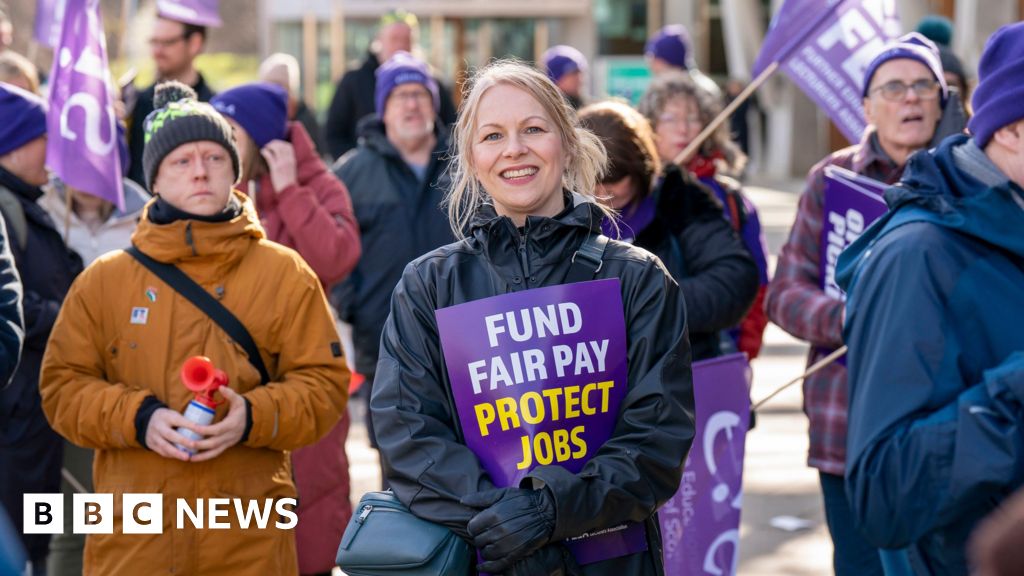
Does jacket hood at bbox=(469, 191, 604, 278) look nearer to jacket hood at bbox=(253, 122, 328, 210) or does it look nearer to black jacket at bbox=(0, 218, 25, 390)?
black jacket at bbox=(0, 218, 25, 390)

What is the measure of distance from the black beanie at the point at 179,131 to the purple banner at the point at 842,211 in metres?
1.94

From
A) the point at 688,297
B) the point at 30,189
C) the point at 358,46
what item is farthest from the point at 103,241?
the point at 358,46

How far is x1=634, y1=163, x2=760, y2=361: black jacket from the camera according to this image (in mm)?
5012

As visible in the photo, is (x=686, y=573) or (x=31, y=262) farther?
(x=31, y=262)

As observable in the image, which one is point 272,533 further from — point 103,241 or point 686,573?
point 103,241

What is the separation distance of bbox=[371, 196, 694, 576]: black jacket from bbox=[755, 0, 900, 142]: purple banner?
272cm

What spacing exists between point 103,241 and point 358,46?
29.3 meters

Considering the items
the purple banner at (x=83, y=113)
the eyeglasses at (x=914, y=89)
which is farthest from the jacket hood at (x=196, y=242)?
the eyeglasses at (x=914, y=89)

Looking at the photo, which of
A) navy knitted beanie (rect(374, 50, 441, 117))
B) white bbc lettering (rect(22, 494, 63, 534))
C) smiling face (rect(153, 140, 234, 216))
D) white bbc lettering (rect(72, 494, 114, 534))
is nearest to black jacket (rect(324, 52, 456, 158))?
navy knitted beanie (rect(374, 50, 441, 117))

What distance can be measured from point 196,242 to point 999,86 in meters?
2.25

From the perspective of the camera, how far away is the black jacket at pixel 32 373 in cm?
504

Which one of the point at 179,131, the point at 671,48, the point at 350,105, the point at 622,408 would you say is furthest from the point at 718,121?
the point at 671,48

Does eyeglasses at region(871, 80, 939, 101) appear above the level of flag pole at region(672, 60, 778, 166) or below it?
above

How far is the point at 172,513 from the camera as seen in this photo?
13.6ft
